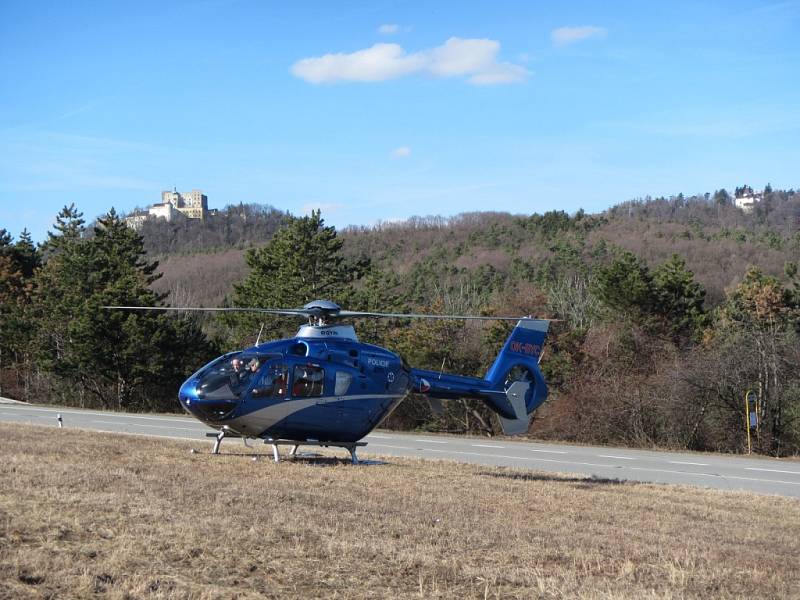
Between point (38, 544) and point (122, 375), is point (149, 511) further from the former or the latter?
point (122, 375)

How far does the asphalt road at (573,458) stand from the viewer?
19766 millimetres

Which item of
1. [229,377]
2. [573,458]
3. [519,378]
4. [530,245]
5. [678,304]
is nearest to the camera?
[229,377]

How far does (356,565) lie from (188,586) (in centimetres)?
162

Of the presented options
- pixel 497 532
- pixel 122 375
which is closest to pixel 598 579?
pixel 497 532

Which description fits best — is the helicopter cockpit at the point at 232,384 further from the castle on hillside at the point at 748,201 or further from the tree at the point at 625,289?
the castle on hillside at the point at 748,201

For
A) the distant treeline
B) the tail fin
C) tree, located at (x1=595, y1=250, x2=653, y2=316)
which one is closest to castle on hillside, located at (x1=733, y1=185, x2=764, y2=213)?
the distant treeline

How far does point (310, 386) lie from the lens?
1653 centimetres

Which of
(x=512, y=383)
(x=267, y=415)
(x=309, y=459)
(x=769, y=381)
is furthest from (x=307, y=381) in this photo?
(x=769, y=381)

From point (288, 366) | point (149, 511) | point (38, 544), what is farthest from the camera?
point (288, 366)

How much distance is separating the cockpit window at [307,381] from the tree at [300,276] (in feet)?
103

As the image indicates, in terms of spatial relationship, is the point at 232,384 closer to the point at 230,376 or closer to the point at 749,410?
the point at 230,376

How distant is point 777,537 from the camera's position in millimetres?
11820

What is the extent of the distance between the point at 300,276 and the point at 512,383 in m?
30.9

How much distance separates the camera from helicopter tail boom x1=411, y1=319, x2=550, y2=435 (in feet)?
61.2
